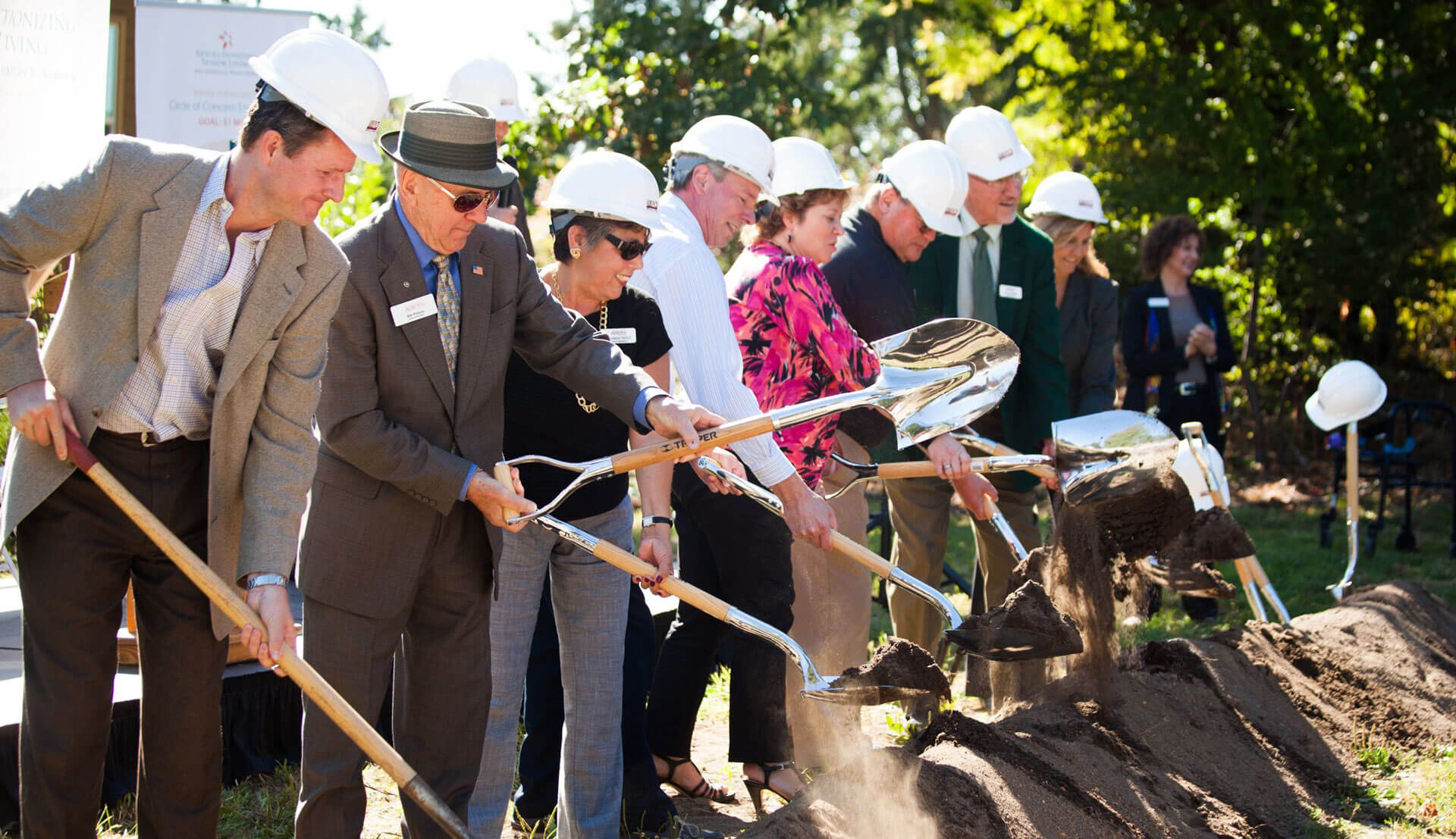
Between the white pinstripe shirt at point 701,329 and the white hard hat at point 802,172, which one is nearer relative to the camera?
the white pinstripe shirt at point 701,329

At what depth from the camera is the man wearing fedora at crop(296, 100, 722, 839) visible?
282 centimetres

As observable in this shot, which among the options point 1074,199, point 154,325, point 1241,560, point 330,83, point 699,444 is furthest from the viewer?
point 1074,199

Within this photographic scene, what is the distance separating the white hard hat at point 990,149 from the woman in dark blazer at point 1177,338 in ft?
6.64

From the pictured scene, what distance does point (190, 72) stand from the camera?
20.2 feet

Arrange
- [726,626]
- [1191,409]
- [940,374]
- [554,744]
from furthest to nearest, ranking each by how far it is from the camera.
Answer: [1191,409] < [726,626] < [554,744] < [940,374]

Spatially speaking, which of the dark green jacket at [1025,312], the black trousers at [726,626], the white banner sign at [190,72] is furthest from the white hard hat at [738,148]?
the white banner sign at [190,72]

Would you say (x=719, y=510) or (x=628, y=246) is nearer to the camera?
(x=628, y=246)

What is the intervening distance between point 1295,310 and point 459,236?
11634 millimetres

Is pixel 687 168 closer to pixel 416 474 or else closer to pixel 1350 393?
pixel 416 474

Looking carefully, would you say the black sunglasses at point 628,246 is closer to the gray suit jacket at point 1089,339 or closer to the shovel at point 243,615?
the shovel at point 243,615

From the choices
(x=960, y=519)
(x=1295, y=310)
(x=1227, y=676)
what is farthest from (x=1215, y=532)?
(x=1295, y=310)

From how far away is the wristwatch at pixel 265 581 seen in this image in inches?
107

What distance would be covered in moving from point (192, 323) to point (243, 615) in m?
0.59

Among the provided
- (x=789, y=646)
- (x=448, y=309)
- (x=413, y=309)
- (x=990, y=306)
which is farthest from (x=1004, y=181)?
(x=413, y=309)
